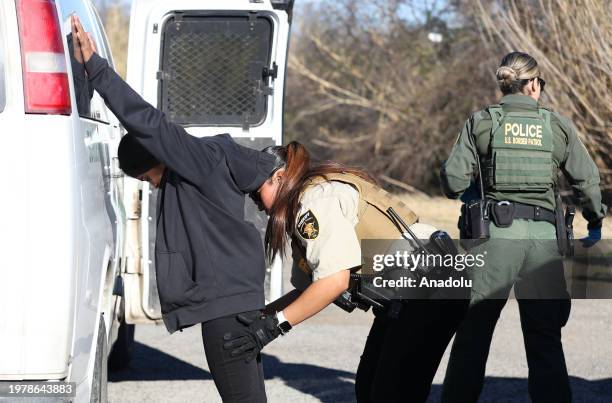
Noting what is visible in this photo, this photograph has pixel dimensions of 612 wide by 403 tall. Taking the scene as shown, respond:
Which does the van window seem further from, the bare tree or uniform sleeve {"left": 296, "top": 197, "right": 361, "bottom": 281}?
the bare tree

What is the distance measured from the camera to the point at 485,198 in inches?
203

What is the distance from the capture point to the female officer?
3.76m

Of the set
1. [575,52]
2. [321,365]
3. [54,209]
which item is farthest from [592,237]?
[575,52]

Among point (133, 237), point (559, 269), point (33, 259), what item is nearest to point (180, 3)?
point (133, 237)

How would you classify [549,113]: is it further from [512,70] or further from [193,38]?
[193,38]

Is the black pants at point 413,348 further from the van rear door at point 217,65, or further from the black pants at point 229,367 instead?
the van rear door at point 217,65

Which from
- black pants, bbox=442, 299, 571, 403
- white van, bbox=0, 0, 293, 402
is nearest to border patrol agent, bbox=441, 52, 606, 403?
black pants, bbox=442, 299, 571, 403

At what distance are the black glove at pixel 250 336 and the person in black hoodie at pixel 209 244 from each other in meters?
0.03

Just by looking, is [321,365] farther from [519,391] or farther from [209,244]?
[209,244]

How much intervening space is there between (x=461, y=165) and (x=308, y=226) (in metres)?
1.56

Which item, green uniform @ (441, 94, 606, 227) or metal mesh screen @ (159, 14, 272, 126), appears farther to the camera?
metal mesh screen @ (159, 14, 272, 126)

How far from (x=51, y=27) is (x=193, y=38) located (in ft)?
9.76

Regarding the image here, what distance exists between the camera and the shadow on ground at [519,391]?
643 cm

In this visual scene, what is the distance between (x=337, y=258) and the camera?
3.75 m
